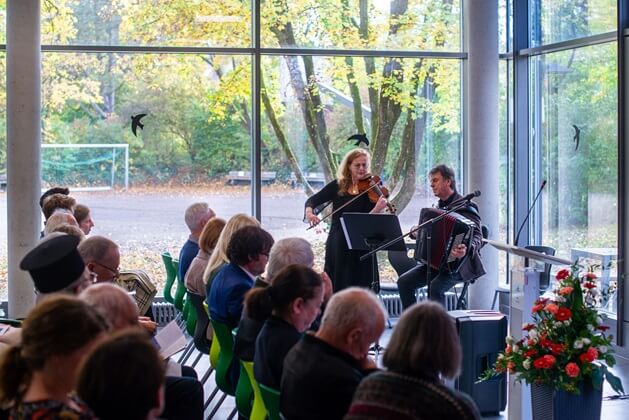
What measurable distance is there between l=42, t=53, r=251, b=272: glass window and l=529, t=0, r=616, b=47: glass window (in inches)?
117

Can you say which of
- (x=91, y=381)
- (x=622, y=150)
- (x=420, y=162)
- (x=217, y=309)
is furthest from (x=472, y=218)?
(x=91, y=381)

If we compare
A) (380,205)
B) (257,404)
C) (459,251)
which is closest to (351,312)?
(257,404)

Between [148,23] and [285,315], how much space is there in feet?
20.3

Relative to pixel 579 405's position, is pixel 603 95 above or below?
above

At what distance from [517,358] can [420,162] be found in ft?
18.1

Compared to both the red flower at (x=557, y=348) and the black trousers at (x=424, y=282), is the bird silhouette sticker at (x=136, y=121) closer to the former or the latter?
the black trousers at (x=424, y=282)

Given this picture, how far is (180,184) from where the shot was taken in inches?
392

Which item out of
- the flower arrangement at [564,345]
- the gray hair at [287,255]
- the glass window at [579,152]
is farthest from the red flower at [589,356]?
the glass window at [579,152]

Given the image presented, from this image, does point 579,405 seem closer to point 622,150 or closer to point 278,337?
point 278,337

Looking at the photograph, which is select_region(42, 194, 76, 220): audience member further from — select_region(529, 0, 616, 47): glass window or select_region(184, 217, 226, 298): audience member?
select_region(529, 0, 616, 47): glass window

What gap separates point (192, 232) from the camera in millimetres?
7230

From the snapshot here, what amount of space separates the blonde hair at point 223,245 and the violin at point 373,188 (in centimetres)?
232

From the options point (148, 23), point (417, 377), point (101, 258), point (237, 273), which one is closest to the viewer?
point (417, 377)

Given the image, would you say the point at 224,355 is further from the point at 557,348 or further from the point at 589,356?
the point at 589,356
